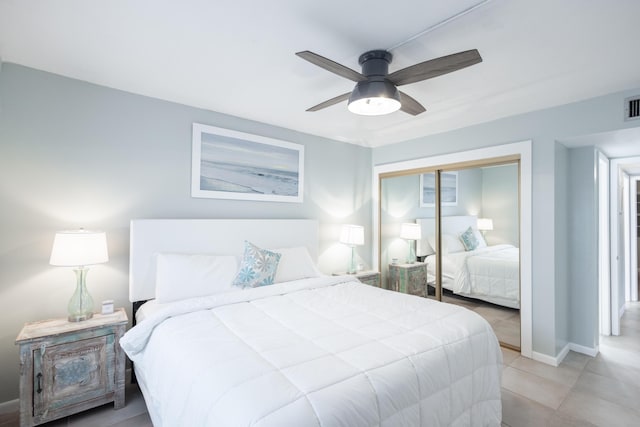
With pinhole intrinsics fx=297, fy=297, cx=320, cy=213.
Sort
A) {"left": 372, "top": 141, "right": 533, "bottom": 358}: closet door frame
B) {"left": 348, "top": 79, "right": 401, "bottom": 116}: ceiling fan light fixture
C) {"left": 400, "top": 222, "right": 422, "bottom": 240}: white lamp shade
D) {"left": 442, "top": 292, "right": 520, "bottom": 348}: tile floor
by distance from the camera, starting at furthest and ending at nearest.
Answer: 1. {"left": 400, "top": 222, "right": 422, "bottom": 240}: white lamp shade
2. {"left": 442, "top": 292, "right": 520, "bottom": 348}: tile floor
3. {"left": 372, "top": 141, "right": 533, "bottom": 358}: closet door frame
4. {"left": 348, "top": 79, "right": 401, "bottom": 116}: ceiling fan light fixture

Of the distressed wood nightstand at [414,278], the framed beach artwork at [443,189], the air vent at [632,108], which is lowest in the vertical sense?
the distressed wood nightstand at [414,278]

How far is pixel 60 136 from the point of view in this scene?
→ 2.36 m

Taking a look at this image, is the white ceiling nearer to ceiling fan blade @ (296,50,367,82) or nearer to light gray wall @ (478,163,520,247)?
ceiling fan blade @ (296,50,367,82)

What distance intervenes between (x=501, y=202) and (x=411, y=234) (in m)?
1.17

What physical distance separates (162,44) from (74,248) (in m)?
1.52

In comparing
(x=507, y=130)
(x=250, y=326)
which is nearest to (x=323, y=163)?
(x=507, y=130)

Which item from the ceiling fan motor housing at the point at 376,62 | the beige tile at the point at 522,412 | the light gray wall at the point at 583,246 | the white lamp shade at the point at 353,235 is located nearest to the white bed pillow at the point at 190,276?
the white lamp shade at the point at 353,235

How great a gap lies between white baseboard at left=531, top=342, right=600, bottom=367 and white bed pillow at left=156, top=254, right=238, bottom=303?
304 centimetres

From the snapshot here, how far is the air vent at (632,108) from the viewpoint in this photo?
2.45 m

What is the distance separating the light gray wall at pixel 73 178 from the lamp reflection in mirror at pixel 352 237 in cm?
148

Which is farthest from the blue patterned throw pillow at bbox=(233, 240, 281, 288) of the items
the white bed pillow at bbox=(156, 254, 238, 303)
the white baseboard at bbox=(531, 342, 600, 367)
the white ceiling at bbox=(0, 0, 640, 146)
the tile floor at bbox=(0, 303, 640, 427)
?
the white baseboard at bbox=(531, 342, 600, 367)

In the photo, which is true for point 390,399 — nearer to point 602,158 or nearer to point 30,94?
point 30,94

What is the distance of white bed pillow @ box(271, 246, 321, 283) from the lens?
9.95 feet

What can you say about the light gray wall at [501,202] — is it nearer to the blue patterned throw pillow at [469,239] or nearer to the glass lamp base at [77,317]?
the blue patterned throw pillow at [469,239]
